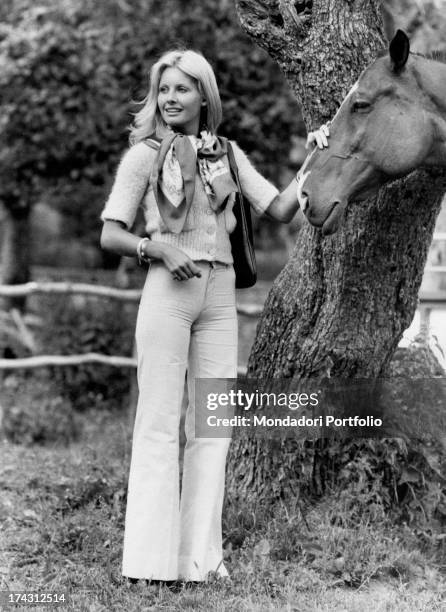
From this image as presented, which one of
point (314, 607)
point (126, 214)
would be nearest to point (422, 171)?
point (126, 214)

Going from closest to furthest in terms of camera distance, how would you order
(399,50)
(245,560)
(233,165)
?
1. (399,50)
2. (233,165)
3. (245,560)

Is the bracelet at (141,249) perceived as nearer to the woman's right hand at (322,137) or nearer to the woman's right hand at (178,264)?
the woman's right hand at (178,264)

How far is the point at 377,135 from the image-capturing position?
10.7 ft

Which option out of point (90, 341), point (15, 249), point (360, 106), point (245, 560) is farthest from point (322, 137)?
point (15, 249)

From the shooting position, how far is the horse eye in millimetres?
3281

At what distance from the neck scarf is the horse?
0.34 meters

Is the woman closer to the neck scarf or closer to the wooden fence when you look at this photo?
the neck scarf

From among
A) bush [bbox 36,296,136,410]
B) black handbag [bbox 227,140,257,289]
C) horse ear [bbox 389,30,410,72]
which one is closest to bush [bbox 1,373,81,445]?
bush [bbox 36,296,136,410]

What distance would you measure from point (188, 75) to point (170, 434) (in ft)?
4.61

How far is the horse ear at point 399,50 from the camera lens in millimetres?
3156

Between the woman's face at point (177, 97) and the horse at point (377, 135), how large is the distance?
536 millimetres

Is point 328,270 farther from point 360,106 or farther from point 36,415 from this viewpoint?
point 36,415

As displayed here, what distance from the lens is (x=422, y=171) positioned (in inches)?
146

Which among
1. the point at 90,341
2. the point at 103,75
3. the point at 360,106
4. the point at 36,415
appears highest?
the point at 103,75
